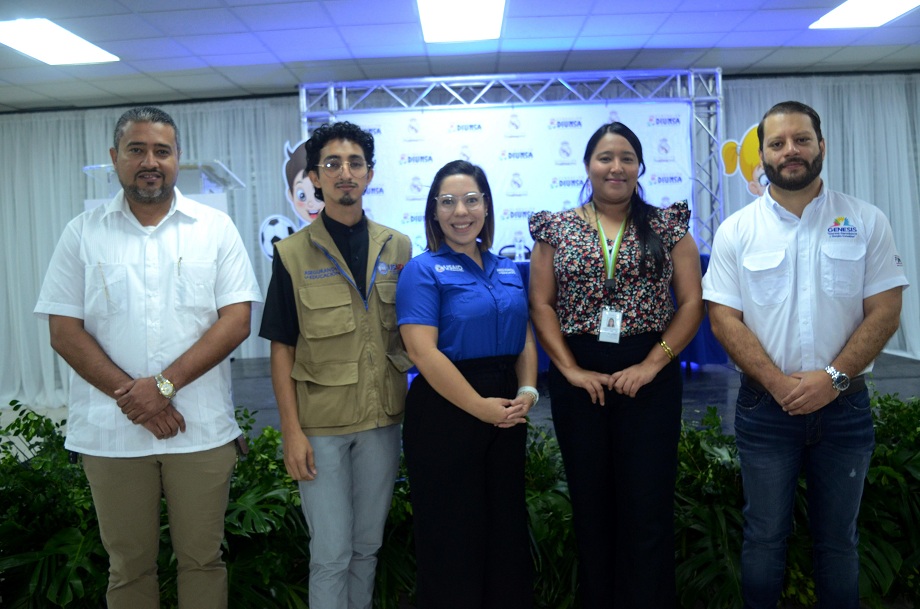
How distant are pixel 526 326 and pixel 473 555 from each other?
2.15 ft

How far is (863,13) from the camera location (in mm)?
6109

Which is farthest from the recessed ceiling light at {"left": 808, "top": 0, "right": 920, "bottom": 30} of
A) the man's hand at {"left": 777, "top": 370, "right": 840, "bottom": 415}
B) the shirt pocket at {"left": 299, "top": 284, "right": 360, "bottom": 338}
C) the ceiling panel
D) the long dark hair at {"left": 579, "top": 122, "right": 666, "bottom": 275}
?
the shirt pocket at {"left": 299, "top": 284, "right": 360, "bottom": 338}

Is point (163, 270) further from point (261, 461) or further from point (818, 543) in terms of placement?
point (818, 543)

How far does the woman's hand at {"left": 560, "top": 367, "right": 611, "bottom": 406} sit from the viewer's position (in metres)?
1.91

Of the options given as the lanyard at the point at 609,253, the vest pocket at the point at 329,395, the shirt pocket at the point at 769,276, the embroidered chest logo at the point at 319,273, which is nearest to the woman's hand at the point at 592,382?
the lanyard at the point at 609,253

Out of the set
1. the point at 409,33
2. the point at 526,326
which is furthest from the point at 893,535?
the point at 409,33

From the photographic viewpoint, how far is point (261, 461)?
2.61 meters

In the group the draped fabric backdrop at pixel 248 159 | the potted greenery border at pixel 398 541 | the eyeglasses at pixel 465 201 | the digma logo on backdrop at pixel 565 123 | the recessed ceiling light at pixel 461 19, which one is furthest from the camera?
the draped fabric backdrop at pixel 248 159

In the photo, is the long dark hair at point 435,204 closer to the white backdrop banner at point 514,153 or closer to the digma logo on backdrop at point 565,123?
the white backdrop banner at point 514,153

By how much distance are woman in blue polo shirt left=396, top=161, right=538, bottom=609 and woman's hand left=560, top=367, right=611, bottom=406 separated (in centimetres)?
13

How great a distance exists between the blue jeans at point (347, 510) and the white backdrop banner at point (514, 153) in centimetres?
546

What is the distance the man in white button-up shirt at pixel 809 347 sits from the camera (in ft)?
6.22

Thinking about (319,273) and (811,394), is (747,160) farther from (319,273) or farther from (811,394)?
(319,273)

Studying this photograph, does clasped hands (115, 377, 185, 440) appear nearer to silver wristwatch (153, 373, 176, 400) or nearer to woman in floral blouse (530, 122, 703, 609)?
silver wristwatch (153, 373, 176, 400)
